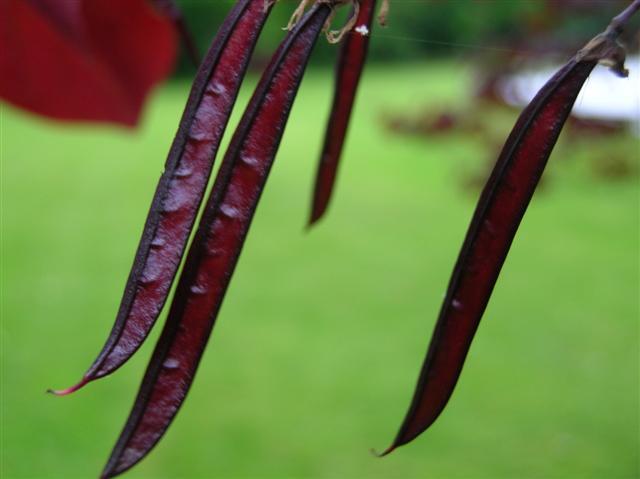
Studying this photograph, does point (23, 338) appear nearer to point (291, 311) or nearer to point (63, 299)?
point (63, 299)

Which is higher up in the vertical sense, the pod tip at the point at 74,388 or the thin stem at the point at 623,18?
the thin stem at the point at 623,18

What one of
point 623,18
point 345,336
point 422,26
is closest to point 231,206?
point 623,18

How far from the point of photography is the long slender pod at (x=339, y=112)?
0.36m

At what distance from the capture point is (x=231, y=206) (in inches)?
11.2

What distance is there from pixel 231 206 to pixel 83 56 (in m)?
0.39

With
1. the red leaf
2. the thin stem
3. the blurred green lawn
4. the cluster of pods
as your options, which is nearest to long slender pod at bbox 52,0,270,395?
the cluster of pods

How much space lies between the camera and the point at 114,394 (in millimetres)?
1978

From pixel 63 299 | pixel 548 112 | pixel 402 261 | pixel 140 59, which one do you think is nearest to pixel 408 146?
pixel 402 261

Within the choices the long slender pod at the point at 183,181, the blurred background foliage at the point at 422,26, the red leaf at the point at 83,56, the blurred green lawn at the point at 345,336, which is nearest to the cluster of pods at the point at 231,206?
the long slender pod at the point at 183,181

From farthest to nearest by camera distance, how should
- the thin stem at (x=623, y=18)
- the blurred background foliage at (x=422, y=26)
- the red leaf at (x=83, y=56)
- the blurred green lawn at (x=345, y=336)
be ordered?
the blurred background foliage at (x=422, y=26)
the blurred green lawn at (x=345, y=336)
the red leaf at (x=83, y=56)
the thin stem at (x=623, y=18)

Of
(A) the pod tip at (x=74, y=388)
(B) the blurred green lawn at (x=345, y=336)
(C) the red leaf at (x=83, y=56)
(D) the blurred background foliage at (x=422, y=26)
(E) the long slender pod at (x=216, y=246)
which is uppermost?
(D) the blurred background foliage at (x=422, y=26)

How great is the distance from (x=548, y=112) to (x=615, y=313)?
2.20 metres

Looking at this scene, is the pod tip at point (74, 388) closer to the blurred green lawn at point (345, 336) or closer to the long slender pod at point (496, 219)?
the long slender pod at point (496, 219)

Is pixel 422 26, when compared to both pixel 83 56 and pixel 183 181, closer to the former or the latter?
pixel 83 56
